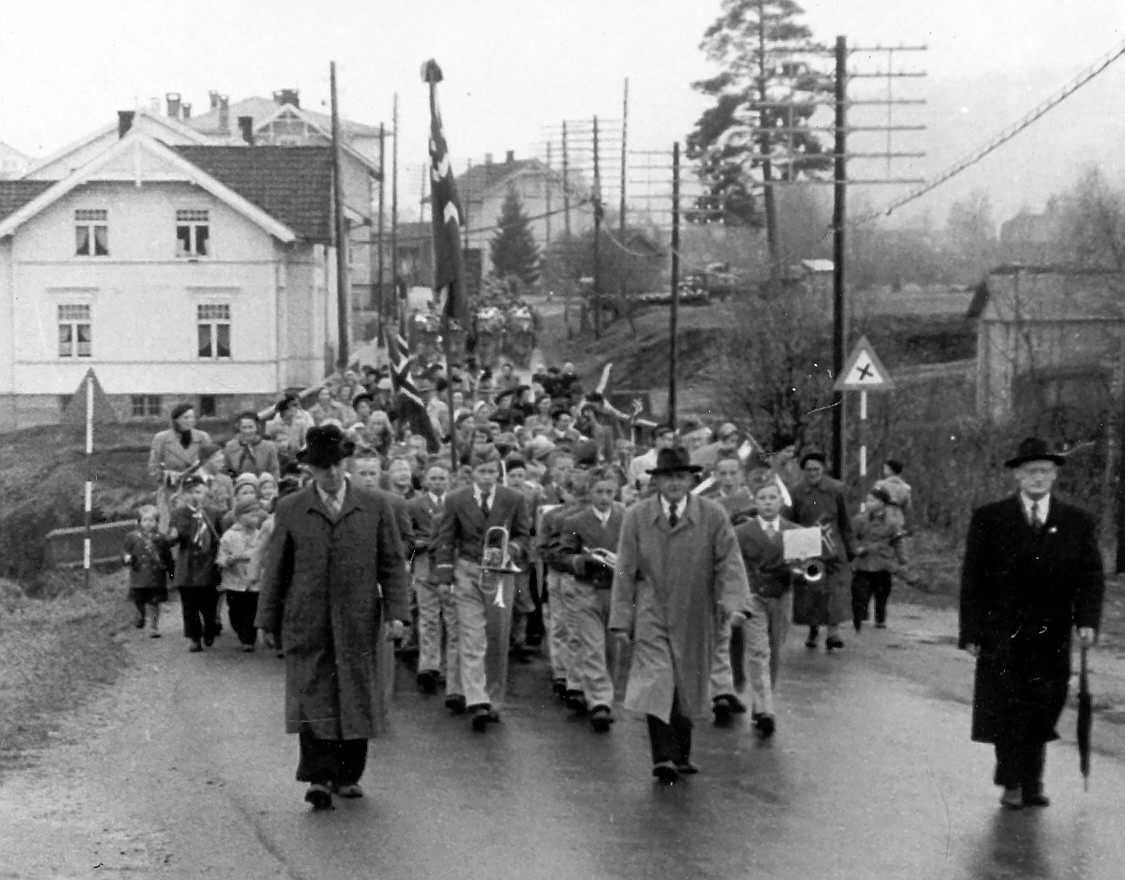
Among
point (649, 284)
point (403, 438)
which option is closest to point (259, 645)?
point (403, 438)

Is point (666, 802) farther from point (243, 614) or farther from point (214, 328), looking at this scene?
point (214, 328)

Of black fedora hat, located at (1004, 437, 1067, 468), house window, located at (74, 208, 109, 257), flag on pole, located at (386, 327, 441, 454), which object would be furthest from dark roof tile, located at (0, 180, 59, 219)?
black fedora hat, located at (1004, 437, 1067, 468)

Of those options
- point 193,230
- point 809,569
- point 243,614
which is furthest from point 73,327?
point 809,569

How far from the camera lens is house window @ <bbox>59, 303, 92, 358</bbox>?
48719mm

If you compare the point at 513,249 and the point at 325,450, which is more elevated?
the point at 513,249

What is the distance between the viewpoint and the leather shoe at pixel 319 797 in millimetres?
9227

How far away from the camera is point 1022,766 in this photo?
9.41m

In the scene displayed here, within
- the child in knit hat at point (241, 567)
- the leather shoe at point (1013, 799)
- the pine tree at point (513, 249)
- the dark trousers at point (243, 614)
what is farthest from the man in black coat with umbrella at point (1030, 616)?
the pine tree at point (513, 249)

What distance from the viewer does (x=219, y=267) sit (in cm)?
4844

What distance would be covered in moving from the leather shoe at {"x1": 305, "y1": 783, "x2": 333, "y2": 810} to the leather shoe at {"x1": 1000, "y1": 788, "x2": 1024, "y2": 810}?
10.7 feet

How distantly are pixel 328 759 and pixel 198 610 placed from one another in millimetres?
7237

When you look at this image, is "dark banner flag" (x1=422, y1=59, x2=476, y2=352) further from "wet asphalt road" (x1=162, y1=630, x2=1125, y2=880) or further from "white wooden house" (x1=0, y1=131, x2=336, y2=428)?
"white wooden house" (x1=0, y1=131, x2=336, y2=428)

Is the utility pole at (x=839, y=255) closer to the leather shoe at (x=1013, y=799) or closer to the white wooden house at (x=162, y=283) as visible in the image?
the leather shoe at (x=1013, y=799)

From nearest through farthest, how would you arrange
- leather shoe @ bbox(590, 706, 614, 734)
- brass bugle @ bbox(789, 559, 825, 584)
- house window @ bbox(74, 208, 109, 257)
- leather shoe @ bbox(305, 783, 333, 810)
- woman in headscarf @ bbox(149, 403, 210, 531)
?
leather shoe @ bbox(305, 783, 333, 810), leather shoe @ bbox(590, 706, 614, 734), brass bugle @ bbox(789, 559, 825, 584), woman in headscarf @ bbox(149, 403, 210, 531), house window @ bbox(74, 208, 109, 257)
